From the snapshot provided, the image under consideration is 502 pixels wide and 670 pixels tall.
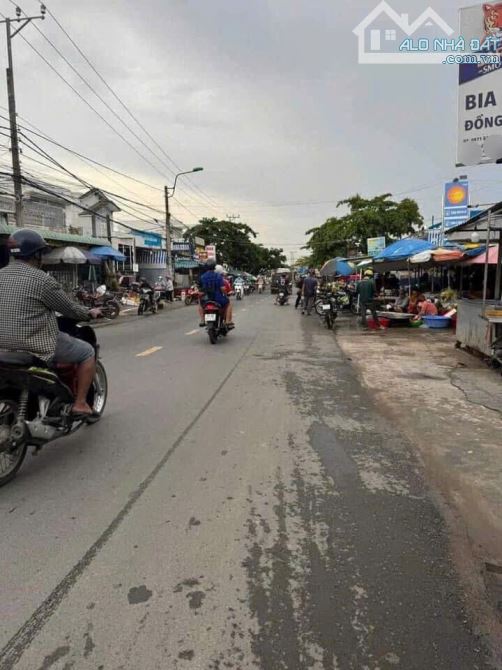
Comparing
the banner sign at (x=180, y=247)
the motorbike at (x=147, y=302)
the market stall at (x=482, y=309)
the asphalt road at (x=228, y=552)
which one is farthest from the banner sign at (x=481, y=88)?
the banner sign at (x=180, y=247)

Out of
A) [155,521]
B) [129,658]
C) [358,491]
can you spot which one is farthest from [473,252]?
[129,658]

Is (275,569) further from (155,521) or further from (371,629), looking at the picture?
(155,521)

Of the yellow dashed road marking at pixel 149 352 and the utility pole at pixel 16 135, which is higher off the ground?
the utility pole at pixel 16 135

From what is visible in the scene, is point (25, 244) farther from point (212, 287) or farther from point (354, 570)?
point (212, 287)

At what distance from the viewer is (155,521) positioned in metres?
3.38

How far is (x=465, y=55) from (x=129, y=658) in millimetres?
10695

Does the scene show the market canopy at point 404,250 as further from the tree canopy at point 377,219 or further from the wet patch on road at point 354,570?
the tree canopy at point 377,219

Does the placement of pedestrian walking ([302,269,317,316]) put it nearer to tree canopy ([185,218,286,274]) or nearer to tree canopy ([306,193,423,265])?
tree canopy ([306,193,423,265])

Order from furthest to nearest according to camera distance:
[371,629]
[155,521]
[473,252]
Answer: [473,252]
[155,521]
[371,629]

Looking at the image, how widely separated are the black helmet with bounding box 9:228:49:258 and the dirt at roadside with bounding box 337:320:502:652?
145 inches

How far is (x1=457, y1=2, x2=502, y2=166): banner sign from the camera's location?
9133mm

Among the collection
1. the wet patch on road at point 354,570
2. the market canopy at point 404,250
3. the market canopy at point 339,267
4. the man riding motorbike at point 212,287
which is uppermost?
the market canopy at point 404,250

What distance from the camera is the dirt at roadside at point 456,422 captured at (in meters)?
3.32

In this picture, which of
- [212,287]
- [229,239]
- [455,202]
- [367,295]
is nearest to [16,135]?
[212,287]
